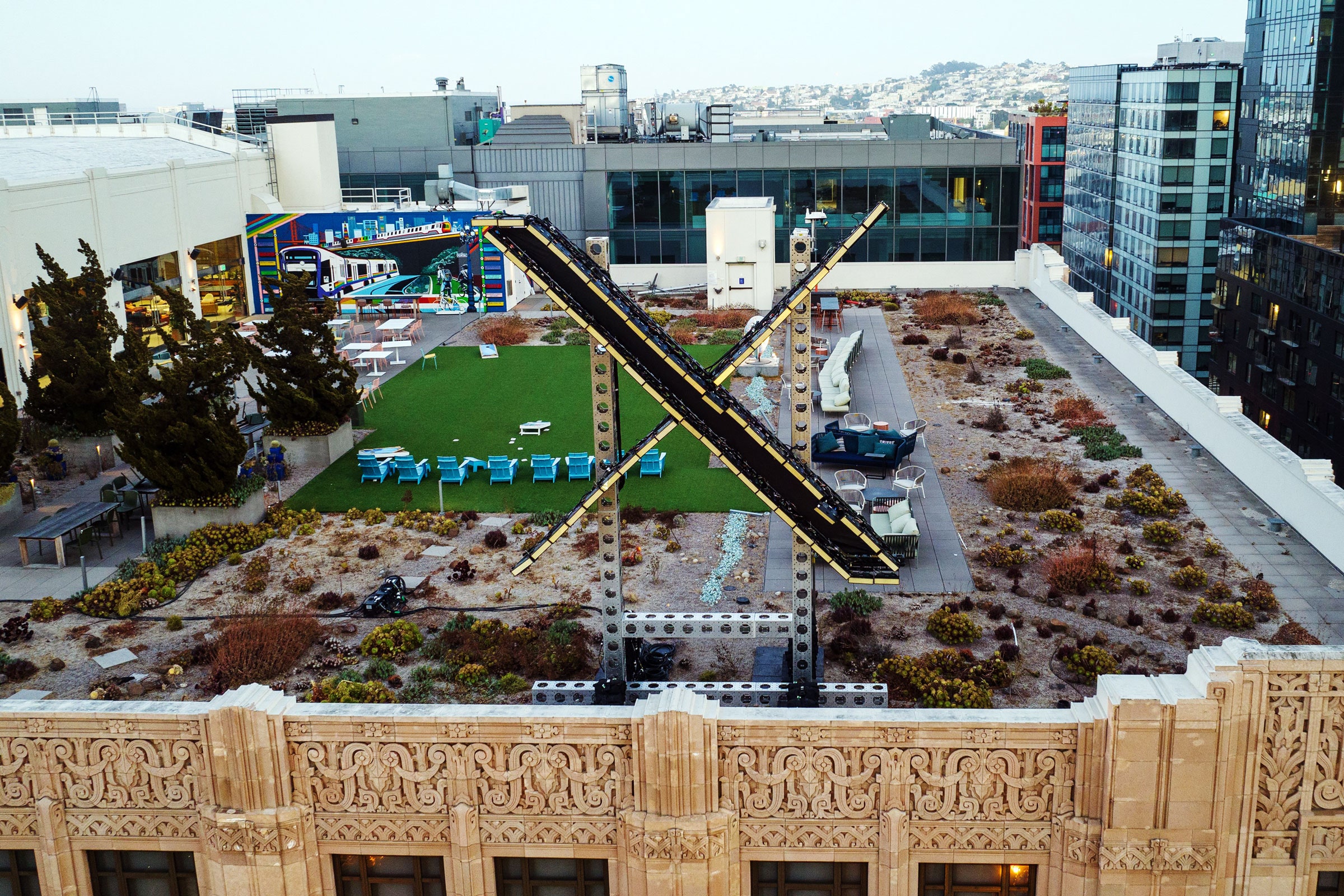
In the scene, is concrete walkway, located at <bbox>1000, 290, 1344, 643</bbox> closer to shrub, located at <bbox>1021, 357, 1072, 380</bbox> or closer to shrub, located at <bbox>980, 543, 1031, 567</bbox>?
shrub, located at <bbox>1021, 357, 1072, 380</bbox>

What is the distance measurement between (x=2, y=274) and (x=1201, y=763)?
37.6 metres

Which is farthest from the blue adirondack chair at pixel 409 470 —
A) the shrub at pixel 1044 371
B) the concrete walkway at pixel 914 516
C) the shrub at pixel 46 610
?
the shrub at pixel 1044 371

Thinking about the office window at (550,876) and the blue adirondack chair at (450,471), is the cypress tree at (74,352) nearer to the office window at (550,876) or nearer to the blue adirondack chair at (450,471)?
the blue adirondack chair at (450,471)

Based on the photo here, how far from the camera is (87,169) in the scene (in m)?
42.3

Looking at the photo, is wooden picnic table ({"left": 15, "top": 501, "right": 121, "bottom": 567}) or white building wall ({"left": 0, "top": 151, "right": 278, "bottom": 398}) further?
white building wall ({"left": 0, "top": 151, "right": 278, "bottom": 398})

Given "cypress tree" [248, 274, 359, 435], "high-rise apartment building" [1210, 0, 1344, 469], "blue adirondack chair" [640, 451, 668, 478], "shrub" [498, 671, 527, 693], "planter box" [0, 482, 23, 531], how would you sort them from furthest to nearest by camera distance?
1. "high-rise apartment building" [1210, 0, 1344, 469]
2. "cypress tree" [248, 274, 359, 435]
3. "blue adirondack chair" [640, 451, 668, 478]
4. "planter box" [0, 482, 23, 531]
5. "shrub" [498, 671, 527, 693]

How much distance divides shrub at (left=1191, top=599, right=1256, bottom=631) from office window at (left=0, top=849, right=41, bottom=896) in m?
17.4

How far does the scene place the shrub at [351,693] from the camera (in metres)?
17.9

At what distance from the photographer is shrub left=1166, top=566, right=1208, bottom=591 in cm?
2131

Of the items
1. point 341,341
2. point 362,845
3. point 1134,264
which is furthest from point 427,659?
point 1134,264

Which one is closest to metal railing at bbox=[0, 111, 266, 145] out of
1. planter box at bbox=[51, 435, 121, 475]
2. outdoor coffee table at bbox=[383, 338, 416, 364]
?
outdoor coffee table at bbox=[383, 338, 416, 364]

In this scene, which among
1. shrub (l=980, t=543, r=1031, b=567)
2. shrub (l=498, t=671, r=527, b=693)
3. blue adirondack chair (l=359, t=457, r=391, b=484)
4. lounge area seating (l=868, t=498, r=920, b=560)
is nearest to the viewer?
shrub (l=498, t=671, r=527, b=693)

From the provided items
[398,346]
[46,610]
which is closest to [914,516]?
[46,610]

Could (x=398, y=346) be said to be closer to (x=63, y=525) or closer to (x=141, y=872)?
(x=63, y=525)
